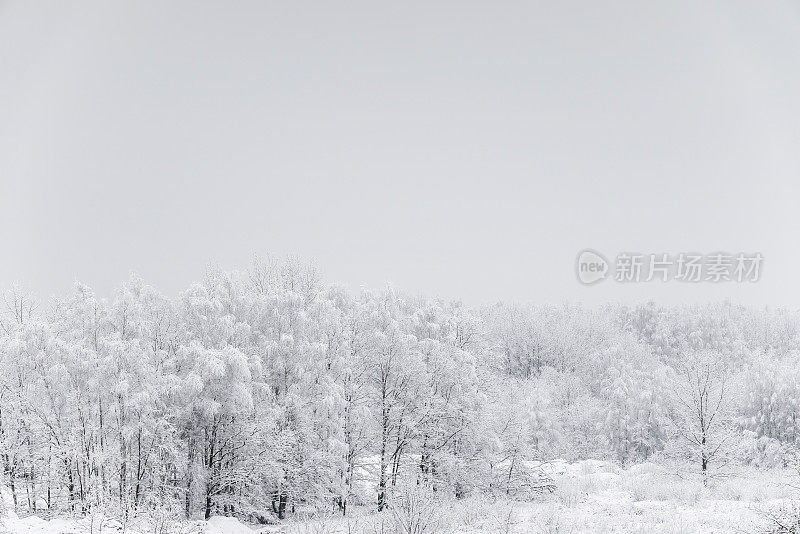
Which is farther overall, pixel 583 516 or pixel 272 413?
pixel 272 413

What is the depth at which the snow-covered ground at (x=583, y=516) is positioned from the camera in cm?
1772

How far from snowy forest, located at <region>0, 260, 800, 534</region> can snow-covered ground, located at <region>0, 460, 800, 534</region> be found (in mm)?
317

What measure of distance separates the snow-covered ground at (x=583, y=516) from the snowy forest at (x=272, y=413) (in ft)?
1.04

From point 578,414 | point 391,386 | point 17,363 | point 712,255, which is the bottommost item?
point 578,414

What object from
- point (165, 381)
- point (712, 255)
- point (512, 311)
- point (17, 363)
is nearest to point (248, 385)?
point (165, 381)

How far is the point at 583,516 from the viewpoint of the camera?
21672mm

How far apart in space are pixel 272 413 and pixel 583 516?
14.3 metres

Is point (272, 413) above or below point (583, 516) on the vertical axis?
above

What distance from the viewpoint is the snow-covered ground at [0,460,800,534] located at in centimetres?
1772

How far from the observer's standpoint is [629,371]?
73000 mm

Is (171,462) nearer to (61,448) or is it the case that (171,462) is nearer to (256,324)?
(61,448)

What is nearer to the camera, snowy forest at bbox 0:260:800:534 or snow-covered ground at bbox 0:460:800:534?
snow-covered ground at bbox 0:460:800:534

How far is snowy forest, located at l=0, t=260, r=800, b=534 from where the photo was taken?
22531 millimetres

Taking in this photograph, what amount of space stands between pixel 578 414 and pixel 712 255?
107 ft
